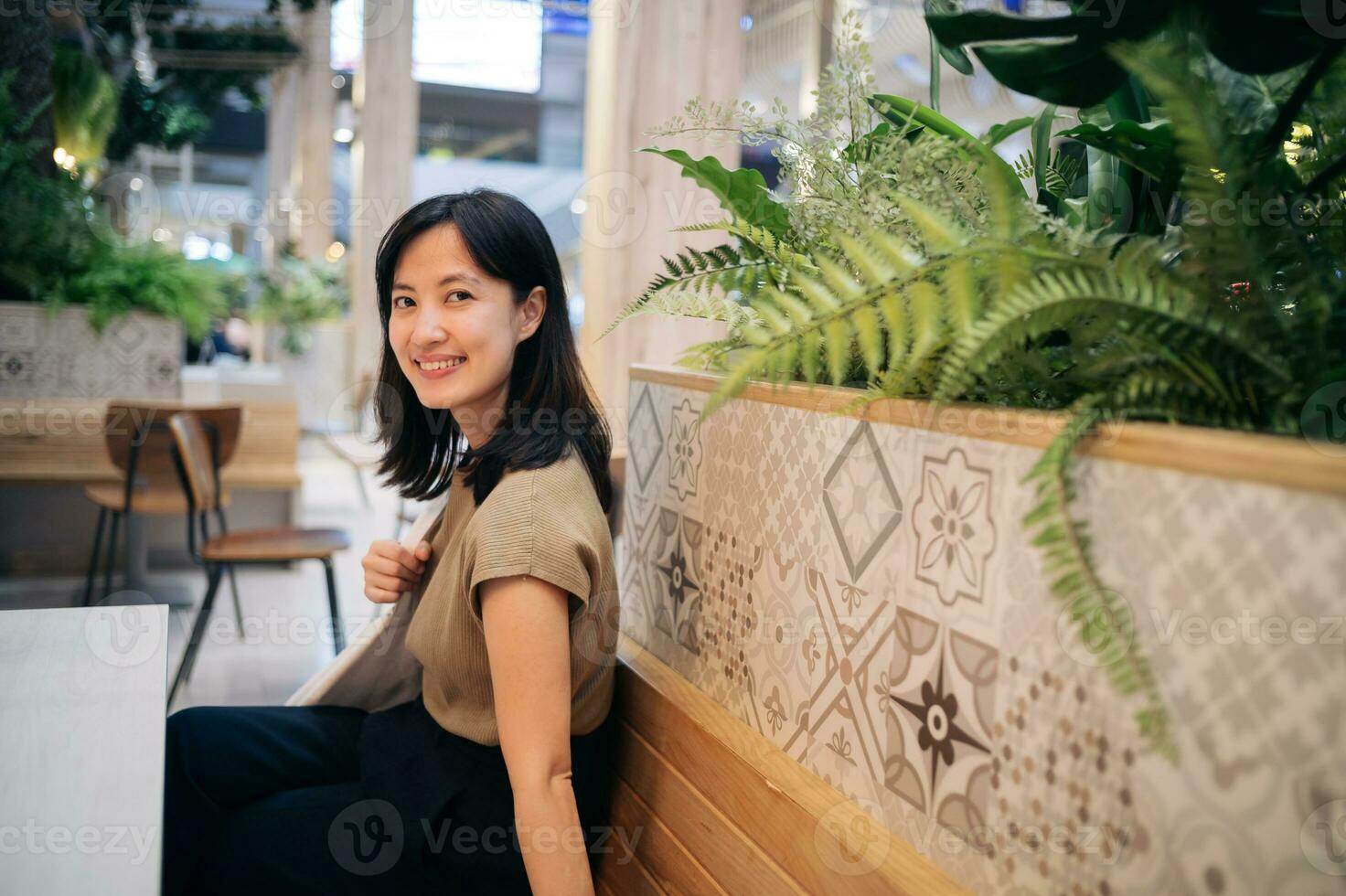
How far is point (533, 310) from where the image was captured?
1497 millimetres

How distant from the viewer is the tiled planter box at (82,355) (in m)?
4.80

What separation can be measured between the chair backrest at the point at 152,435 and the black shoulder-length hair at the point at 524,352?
2.88 meters

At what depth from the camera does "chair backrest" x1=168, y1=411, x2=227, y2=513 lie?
350 cm

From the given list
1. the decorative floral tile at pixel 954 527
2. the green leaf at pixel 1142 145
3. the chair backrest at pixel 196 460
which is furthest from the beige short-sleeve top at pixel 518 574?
the chair backrest at pixel 196 460

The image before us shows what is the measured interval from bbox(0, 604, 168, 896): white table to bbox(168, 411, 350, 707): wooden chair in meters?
1.76

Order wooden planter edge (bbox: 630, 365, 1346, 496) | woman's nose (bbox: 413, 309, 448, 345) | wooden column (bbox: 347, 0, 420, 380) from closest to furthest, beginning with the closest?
1. wooden planter edge (bbox: 630, 365, 1346, 496)
2. woman's nose (bbox: 413, 309, 448, 345)
3. wooden column (bbox: 347, 0, 420, 380)

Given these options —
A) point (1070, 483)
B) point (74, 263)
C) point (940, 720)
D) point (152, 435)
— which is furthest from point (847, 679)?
point (74, 263)

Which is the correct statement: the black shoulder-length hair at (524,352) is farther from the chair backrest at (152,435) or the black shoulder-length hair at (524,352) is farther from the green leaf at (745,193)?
the chair backrest at (152,435)

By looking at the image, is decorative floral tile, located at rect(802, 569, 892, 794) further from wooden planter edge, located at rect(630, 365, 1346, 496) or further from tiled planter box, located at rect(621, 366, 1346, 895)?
wooden planter edge, located at rect(630, 365, 1346, 496)

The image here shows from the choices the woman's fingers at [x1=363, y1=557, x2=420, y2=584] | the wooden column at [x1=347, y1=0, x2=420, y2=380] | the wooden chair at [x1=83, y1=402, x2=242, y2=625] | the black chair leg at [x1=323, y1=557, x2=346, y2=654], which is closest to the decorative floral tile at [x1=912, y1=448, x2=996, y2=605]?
the woman's fingers at [x1=363, y1=557, x2=420, y2=584]

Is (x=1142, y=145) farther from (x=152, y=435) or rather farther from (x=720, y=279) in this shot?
(x=152, y=435)

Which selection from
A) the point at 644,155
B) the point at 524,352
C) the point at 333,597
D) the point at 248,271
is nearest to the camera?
the point at 524,352

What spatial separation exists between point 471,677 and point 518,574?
0.23m

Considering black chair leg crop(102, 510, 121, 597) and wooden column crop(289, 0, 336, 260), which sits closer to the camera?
black chair leg crop(102, 510, 121, 597)
